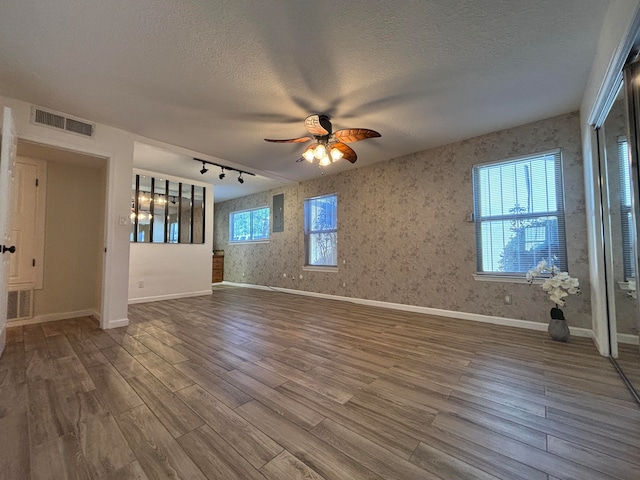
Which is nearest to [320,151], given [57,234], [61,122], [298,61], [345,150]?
A: [345,150]

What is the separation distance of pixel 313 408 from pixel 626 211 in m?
2.69

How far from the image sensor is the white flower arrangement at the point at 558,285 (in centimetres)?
279

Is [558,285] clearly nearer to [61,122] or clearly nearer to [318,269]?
[318,269]

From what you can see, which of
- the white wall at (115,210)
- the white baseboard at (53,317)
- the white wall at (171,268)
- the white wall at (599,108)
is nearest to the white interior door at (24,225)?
the white baseboard at (53,317)

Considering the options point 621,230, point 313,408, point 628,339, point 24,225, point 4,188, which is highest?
point 4,188

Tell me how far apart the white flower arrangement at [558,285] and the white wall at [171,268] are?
598cm

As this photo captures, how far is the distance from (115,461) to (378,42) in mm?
2988

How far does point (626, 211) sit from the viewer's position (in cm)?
197

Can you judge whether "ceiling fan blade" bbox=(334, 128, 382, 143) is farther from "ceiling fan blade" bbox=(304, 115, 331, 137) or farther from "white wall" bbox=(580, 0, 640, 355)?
"white wall" bbox=(580, 0, 640, 355)

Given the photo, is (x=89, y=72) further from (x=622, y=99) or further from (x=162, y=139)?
(x=622, y=99)

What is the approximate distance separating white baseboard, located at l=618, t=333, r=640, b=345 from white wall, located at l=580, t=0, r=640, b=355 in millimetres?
147

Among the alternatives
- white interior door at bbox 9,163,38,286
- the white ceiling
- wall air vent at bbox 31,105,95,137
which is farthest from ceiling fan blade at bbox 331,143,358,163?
white interior door at bbox 9,163,38,286

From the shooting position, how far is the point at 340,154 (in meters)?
3.19

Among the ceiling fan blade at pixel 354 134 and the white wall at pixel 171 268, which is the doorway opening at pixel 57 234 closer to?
the white wall at pixel 171 268
